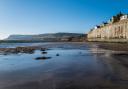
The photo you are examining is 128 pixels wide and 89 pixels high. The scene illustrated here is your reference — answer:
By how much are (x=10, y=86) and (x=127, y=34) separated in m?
70.3

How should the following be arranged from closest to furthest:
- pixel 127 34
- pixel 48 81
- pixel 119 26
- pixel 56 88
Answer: pixel 56 88
pixel 48 81
pixel 127 34
pixel 119 26

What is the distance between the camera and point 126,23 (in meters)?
79.3

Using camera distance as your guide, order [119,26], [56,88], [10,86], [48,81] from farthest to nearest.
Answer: [119,26], [48,81], [10,86], [56,88]

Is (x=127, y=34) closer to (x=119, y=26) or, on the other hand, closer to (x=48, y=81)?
(x=119, y=26)

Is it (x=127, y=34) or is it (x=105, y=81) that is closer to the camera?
(x=105, y=81)

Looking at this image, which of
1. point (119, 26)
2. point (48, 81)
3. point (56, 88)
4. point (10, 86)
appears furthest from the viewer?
point (119, 26)

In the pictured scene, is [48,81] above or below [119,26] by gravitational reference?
below

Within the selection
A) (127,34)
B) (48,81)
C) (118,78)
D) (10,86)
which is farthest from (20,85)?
(127,34)

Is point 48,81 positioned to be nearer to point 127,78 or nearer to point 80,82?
point 80,82

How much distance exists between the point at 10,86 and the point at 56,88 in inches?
111

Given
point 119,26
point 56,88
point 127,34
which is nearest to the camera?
point 56,88

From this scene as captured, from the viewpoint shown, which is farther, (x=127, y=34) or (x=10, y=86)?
(x=127, y=34)

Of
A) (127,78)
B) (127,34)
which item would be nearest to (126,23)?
(127,34)

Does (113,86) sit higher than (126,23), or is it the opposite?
(126,23)
